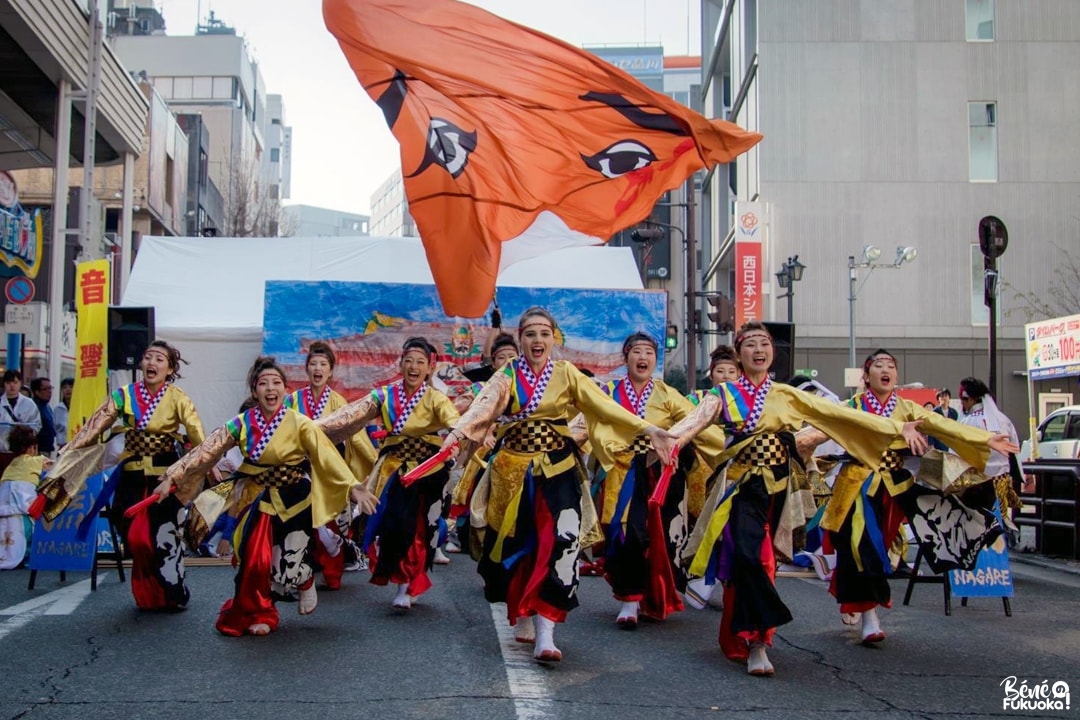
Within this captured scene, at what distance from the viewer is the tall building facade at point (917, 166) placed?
30.7m

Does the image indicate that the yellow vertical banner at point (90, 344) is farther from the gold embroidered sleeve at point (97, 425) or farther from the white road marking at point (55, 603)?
the gold embroidered sleeve at point (97, 425)

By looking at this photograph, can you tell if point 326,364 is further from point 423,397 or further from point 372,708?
point 372,708

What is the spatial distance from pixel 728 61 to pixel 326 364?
34.4m

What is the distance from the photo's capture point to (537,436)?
21.1ft

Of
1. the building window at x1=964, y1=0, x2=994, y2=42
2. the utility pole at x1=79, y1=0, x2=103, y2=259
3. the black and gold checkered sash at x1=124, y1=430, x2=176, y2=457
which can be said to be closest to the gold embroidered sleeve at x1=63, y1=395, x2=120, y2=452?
the black and gold checkered sash at x1=124, y1=430, x2=176, y2=457

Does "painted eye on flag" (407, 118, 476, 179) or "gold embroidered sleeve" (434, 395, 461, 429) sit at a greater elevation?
"painted eye on flag" (407, 118, 476, 179)

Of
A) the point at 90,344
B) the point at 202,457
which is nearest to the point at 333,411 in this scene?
the point at 202,457

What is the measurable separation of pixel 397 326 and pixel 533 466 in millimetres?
7981

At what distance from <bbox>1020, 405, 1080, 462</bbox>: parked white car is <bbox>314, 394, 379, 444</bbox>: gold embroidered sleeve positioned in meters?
10.2

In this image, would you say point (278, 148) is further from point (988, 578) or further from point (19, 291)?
point (988, 578)

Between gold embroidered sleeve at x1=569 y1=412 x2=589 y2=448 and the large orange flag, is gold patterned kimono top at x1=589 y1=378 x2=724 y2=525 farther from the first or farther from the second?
the large orange flag

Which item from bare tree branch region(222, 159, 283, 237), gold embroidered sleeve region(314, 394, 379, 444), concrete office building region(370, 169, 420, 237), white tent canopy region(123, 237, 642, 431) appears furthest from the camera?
concrete office building region(370, 169, 420, 237)

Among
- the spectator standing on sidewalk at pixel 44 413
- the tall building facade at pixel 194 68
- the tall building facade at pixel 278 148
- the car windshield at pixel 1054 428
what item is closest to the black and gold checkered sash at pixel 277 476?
the spectator standing on sidewalk at pixel 44 413

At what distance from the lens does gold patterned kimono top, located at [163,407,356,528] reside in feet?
22.0
